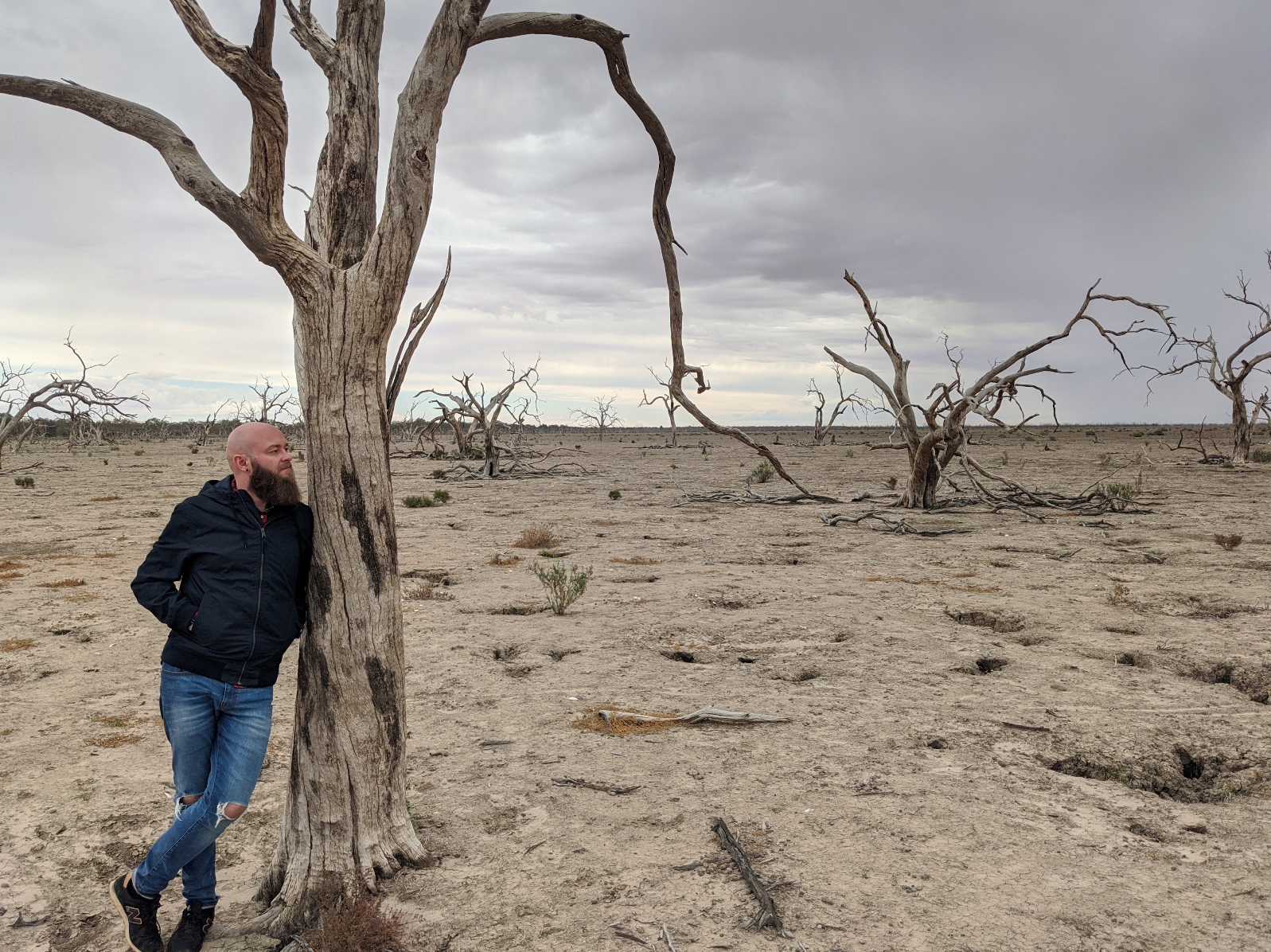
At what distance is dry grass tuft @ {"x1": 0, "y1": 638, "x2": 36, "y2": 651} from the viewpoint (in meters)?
6.55

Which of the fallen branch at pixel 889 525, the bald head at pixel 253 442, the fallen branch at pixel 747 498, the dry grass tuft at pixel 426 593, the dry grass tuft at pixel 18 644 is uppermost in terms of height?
the bald head at pixel 253 442

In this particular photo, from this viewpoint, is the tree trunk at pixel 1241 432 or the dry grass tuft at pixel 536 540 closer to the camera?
the dry grass tuft at pixel 536 540

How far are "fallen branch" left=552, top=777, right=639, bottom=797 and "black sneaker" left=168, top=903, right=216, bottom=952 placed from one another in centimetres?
161

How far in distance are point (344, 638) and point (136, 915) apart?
1170 millimetres

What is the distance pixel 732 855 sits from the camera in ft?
11.0

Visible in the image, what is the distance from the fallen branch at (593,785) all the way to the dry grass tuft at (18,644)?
500 cm

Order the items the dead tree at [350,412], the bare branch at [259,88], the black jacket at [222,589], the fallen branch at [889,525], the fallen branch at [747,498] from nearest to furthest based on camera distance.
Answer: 1. the bare branch at [259,88]
2. the black jacket at [222,589]
3. the dead tree at [350,412]
4. the fallen branch at [889,525]
5. the fallen branch at [747,498]

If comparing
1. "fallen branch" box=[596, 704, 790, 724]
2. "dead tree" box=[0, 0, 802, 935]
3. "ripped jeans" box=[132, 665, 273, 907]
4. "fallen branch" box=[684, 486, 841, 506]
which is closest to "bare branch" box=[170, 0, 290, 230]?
"dead tree" box=[0, 0, 802, 935]

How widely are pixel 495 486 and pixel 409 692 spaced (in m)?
16.2

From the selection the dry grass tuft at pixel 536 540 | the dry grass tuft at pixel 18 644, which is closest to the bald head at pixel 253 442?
the dry grass tuft at pixel 18 644

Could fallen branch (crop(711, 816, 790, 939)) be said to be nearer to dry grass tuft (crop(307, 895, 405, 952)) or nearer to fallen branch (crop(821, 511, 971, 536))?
dry grass tuft (crop(307, 895, 405, 952))

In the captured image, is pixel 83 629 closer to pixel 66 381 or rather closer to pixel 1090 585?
pixel 1090 585

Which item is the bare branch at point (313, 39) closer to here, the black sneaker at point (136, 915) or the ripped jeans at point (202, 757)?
the ripped jeans at point (202, 757)

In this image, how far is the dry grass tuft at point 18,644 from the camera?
6551 mm
